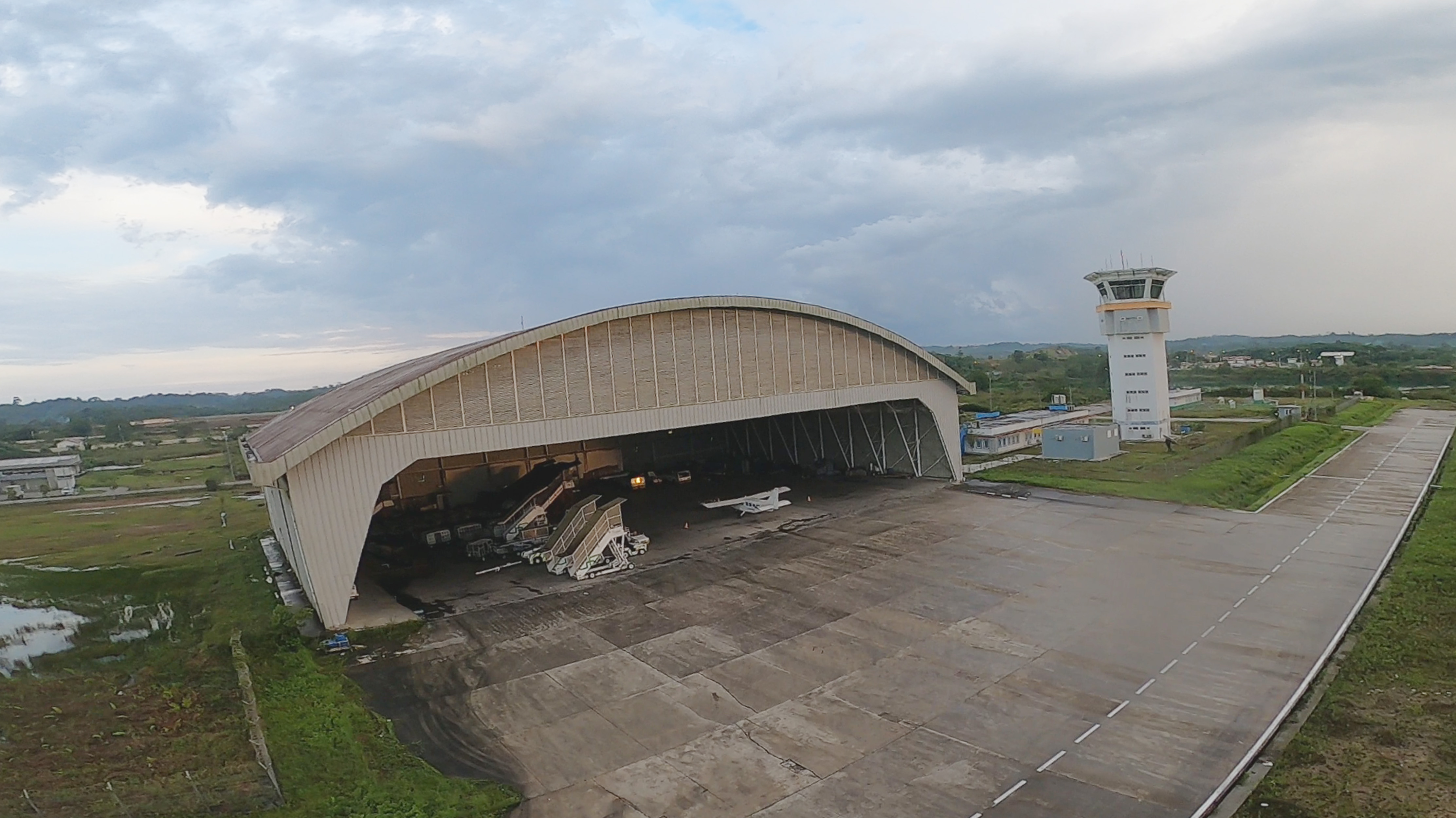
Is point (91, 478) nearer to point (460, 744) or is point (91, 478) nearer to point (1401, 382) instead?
point (460, 744)

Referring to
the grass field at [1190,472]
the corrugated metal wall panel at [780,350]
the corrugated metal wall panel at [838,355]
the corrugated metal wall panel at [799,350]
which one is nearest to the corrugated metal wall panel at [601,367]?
the corrugated metal wall panel at [780,350]

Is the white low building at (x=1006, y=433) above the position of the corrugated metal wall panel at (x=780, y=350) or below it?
below

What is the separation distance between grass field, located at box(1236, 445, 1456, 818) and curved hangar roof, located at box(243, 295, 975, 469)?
21.8 metres

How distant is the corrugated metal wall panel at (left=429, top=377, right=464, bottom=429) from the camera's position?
81.8ft

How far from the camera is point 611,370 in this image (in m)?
28.8

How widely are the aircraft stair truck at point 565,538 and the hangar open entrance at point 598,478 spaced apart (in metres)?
0.13

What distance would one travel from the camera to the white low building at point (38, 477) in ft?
234

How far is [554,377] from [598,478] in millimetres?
23803

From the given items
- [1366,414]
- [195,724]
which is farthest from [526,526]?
[1366,414]

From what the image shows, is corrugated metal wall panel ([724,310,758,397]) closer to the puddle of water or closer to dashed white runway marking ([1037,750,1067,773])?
dashed white runway marking ([1037,750,1067,773])

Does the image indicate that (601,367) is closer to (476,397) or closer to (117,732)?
(476,397)

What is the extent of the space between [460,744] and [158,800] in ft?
16.6

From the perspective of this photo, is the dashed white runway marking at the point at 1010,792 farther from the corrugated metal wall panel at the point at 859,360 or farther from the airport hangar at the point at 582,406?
the corrugated metal wall panel at the point at 859,360

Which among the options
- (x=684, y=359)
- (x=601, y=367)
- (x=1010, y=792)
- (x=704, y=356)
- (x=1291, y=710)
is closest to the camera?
(x=1010, y=792)
